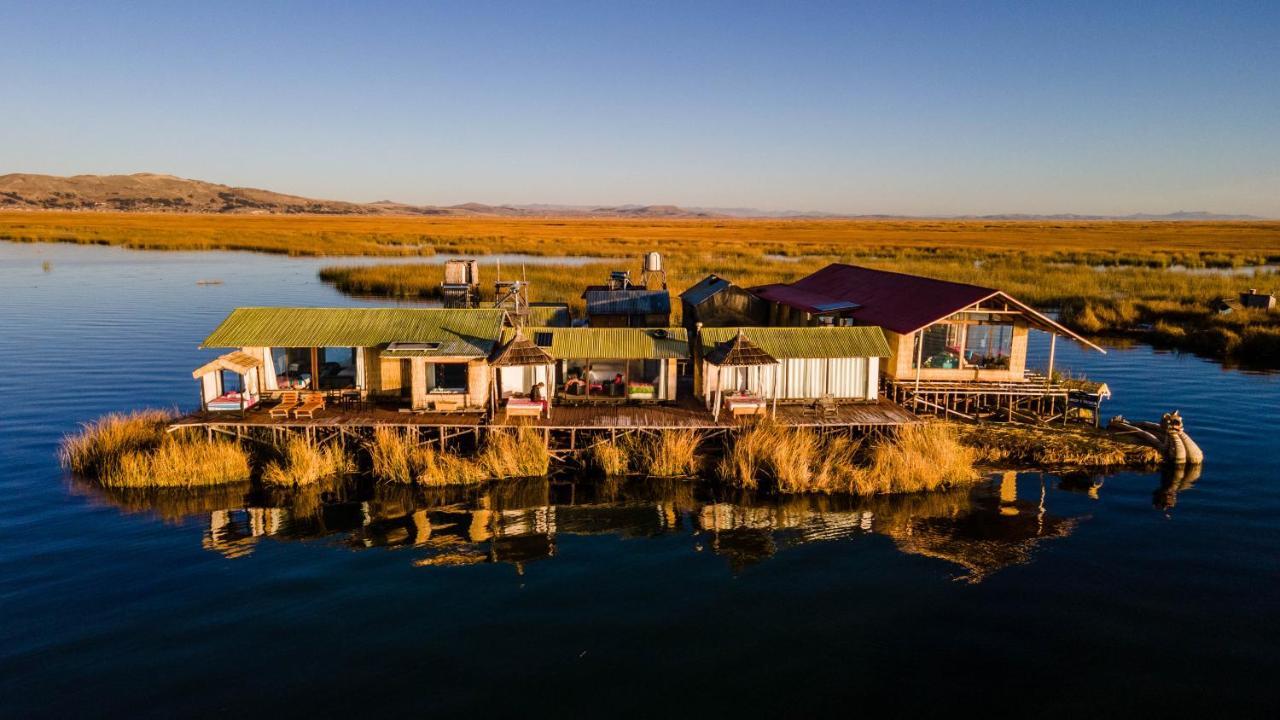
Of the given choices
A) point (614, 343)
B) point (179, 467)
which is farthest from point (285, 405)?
point (614, 343)

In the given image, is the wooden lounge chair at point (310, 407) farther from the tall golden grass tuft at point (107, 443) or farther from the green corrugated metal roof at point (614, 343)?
the green corrugated metal roof at point (614, 343)

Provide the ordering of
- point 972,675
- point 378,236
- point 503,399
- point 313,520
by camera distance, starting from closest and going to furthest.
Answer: point 972,675
point 313,520
point 503,399
point 378,236

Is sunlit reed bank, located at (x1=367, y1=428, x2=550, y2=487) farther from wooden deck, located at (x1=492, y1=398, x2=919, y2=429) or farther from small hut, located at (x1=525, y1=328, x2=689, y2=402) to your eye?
small hut, located at (x1=525, y1=328, x2=689, y2=402)

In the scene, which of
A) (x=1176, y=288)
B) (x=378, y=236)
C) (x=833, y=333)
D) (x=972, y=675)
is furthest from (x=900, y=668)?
(x=378, y=236)

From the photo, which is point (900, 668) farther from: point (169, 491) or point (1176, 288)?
point (1176, 288)

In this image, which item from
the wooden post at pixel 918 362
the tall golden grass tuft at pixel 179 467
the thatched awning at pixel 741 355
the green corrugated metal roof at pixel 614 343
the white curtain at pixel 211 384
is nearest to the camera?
the tall golden grass tuft at pixel 179 467

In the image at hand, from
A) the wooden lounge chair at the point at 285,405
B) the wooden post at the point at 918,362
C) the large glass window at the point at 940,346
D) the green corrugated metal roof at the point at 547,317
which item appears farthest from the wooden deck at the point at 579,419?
the green corrugated metal roof at the point at 547,317
